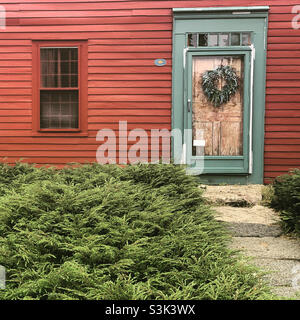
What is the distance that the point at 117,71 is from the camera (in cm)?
691

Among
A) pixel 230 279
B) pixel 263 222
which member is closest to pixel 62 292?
pixel 230 279

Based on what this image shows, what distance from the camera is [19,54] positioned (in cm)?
700

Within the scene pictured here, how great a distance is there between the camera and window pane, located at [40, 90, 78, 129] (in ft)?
23.0

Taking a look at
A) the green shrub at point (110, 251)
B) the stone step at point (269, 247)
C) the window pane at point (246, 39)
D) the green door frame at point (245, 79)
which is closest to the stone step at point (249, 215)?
the stone step at point (269, 247)

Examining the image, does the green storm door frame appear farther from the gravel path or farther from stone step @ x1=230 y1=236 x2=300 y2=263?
stone step @ x1=230 y1=236 x2=300 y2=263

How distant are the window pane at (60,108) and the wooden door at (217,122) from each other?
2.14 m

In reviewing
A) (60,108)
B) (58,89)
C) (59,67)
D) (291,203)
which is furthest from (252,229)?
(59,67)

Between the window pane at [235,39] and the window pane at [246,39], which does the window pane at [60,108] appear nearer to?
the window pane at [235,39]

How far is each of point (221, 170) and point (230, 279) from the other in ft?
15.7

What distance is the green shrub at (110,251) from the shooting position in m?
1.98

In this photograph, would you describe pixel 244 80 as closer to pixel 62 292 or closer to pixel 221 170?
pixel 221 170

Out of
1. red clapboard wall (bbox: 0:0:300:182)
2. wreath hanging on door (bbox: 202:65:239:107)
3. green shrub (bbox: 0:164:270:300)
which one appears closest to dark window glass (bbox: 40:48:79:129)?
red clapboard wall (bbox: 0:0:300:182)

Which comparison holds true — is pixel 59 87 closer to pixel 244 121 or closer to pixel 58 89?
pixel 58 89

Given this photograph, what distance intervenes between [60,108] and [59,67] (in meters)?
0.73
